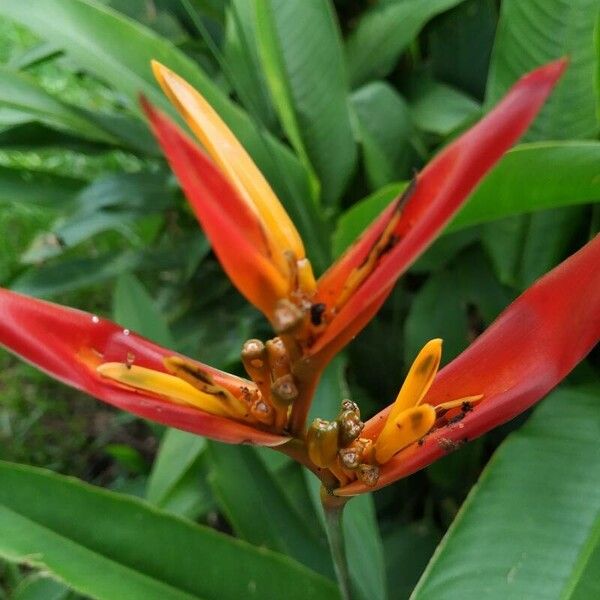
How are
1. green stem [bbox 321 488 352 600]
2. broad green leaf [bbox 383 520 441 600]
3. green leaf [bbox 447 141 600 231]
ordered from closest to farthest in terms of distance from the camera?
green stem [bbox 321 488 352 600] < green leaf [bbox 447 141 600 231] < broad green leaf [bbox 383 520 441 600]

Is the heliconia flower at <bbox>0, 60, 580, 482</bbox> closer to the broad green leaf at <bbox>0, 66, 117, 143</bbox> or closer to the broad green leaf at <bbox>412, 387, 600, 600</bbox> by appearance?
the broad green leaf at <bbox>412, 387, 600, 600</bbox>

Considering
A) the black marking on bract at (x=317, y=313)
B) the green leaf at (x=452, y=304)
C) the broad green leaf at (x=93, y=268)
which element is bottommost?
the green leaf at (x=452, y=304)

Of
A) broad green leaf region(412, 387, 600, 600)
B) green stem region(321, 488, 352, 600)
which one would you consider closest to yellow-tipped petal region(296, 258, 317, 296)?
green stem region(321, 488, 352, 600)

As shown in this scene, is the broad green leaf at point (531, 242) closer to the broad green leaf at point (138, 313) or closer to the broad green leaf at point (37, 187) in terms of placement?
the broad green leaf at point (138, 313)

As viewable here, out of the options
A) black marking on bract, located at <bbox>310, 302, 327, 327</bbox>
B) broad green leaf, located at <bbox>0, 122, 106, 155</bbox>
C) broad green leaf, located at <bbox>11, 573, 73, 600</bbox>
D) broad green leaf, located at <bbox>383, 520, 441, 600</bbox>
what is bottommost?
broad green leaf, located at <bbox>383, 520, 441, 600</bbox>

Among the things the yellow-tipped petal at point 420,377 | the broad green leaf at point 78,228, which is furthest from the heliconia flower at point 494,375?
the broad green leaf at point 78,228

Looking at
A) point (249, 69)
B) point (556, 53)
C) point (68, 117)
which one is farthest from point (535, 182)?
point (68, 117)
